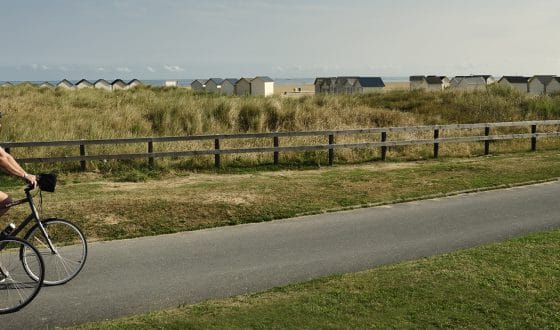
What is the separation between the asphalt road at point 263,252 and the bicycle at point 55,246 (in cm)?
18

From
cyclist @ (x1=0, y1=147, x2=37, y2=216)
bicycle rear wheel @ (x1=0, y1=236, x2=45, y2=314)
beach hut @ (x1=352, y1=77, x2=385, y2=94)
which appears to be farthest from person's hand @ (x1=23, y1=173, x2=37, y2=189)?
beach hut @ (x1=352, y1=77, x2=385, y2=94)

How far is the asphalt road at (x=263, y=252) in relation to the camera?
5.74 metres

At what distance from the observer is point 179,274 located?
6.61 m

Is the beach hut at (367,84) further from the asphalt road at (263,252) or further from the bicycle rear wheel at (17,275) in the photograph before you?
the bicycle rear wheel at (17,275)

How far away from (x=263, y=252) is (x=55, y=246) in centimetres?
261

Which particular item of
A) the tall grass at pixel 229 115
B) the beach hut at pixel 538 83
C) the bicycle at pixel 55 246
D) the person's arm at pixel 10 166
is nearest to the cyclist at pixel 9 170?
the person's arm at pixel 10 166

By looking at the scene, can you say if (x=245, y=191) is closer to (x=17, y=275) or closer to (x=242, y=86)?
(x=17, y=275)

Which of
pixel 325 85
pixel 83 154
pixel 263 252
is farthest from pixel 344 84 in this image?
pixel 263 252

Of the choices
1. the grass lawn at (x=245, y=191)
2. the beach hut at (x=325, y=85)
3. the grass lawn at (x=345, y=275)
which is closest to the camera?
the grass lawn at (x=345, y=275)

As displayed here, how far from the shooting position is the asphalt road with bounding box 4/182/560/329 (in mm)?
5738

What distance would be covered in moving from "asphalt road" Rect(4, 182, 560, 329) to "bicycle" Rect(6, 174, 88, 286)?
0.60ft

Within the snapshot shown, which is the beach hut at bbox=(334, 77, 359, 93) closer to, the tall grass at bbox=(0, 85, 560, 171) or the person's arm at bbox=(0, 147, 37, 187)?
the tall grass at bbox=(0, 85, 560, 171)

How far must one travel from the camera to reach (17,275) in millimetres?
6246

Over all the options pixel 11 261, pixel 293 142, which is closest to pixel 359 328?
pixel 11 261
